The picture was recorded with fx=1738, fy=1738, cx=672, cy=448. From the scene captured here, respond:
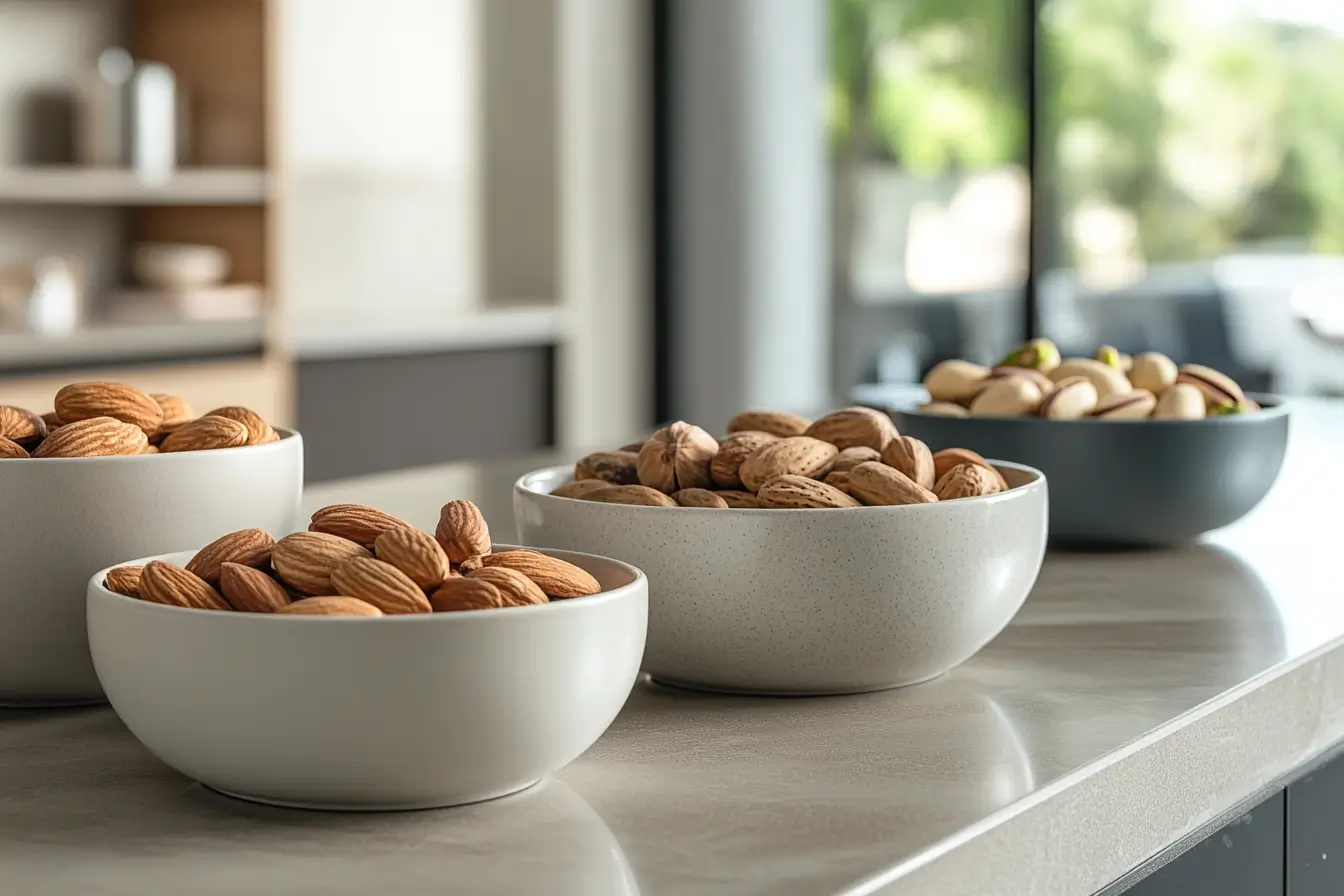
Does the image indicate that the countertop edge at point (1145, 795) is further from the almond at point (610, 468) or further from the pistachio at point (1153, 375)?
the pistachio at point (1153, 375)

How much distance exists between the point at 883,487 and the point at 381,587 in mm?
269

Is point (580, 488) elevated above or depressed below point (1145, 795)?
above

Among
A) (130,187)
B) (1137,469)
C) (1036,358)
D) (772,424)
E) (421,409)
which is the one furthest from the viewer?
(421,409)

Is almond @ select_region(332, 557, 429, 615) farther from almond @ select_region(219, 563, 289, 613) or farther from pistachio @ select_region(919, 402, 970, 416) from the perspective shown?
pistachio @ select_region(919, 402, 970, 416)

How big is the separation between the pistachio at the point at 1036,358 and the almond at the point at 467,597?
761 millimetres

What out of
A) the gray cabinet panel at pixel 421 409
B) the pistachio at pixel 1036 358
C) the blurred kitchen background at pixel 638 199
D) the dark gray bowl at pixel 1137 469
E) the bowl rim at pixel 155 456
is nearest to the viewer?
the bowl rim at pixel 155 456

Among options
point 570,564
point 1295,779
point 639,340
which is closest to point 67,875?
point 570,564

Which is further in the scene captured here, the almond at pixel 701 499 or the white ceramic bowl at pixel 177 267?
the white ceramic bowl at pixel 177 267

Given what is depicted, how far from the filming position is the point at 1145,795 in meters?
0.69

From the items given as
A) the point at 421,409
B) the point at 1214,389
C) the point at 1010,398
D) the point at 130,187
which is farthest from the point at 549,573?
the point at 421,409

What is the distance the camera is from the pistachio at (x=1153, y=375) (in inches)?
48.7

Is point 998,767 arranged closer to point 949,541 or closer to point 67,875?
point 949,541

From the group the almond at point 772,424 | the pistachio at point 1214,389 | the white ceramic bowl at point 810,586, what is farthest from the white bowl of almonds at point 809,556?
the pistachio at point 1214,389

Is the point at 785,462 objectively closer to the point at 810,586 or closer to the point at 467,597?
the point at 810,586
